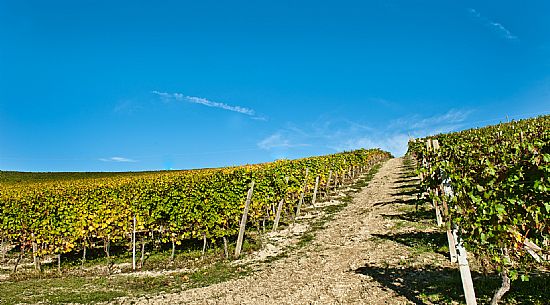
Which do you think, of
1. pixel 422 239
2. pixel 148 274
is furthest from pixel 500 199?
pixel 148 274

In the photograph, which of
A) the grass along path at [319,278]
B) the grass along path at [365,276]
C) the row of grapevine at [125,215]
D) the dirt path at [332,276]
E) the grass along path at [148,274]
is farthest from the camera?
the row of grapevine at [125,215]

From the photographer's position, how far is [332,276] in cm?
977

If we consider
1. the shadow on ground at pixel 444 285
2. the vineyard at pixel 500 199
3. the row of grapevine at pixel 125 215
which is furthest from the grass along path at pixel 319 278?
→ the row of grapevine at pixel 125 215

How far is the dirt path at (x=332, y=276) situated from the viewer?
845 centimetres

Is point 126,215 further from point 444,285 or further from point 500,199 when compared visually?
point 500,199

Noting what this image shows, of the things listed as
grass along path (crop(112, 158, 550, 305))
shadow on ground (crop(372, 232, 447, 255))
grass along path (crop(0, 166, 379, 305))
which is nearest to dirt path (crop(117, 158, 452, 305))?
grass along path (crop(112, 158, 550, 305))

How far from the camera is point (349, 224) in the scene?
16031 mm

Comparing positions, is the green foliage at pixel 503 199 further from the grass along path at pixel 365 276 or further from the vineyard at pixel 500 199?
the grass along path at pixel 365 276

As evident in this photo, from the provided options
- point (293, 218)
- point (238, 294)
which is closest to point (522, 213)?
point (238, 294)

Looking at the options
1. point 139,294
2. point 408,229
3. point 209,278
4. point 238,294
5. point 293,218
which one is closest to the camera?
point 238,294

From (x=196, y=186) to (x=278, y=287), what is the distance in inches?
267

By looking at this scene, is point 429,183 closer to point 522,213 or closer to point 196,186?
point 522,213

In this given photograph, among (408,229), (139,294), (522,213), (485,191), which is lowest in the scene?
(139,294)

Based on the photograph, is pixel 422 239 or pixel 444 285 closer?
pixel 444 285
